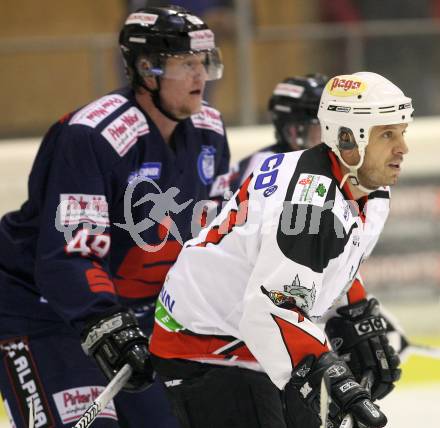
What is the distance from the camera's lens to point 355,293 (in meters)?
3.41

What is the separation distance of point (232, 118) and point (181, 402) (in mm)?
2840

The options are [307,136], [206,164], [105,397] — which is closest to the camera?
[105,397]

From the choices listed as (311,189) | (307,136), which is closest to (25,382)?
(311,189)

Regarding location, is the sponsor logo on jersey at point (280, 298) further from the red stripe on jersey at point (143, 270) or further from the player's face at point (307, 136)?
the player's face at point (307, 136)

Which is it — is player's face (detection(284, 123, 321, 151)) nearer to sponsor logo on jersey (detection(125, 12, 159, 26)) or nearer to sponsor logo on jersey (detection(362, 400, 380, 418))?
sponsor logo on jersey (detection(125, 12, 159, 26))

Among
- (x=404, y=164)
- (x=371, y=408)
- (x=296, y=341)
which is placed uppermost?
(x=296, y=341)

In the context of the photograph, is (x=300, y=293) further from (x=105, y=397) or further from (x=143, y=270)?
(x=143, y=270)

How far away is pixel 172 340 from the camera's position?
2.96m

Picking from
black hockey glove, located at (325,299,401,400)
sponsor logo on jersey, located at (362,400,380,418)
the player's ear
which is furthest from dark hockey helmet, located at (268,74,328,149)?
sponsor logo on jersey, located at (362,400,380,418)

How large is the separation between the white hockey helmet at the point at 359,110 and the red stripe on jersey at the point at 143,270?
781 millimetres

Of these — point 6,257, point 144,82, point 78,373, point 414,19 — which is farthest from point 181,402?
point 414,19

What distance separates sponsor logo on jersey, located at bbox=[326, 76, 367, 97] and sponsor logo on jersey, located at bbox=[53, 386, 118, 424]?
1071 millimetres

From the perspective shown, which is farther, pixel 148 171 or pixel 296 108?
pixel 296 108

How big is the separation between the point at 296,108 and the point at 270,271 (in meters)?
1.58
